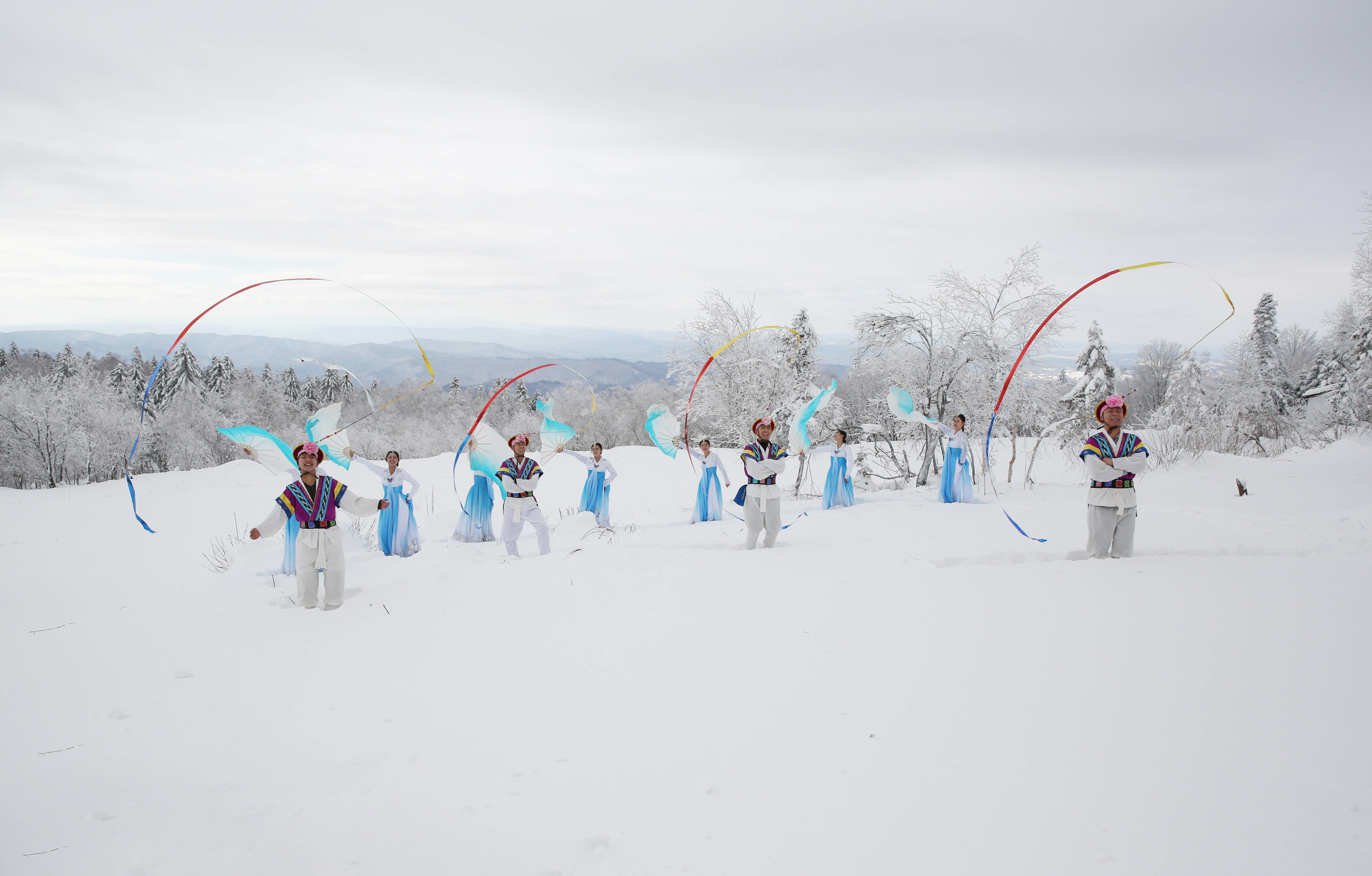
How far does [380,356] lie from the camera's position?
5909 cm

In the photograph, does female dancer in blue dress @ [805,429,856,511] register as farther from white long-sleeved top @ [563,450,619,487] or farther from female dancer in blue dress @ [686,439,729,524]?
white long-sleeved top @ [563,450,619,487]

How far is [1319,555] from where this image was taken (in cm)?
648

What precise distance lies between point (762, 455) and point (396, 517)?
18.3 ft

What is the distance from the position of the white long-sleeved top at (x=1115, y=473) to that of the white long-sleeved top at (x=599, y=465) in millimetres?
6928

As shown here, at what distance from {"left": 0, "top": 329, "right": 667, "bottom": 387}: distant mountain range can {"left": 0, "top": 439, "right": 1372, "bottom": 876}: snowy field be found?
114 inches

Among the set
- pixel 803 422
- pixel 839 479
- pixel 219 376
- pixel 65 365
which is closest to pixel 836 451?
pixel 839 479

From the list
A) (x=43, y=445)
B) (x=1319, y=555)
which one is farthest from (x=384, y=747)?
(x=43, y=445)

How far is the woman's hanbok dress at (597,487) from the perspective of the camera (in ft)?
36.7

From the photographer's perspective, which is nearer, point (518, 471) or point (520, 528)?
point (518, 471)

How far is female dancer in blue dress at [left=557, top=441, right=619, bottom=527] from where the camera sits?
11133mm

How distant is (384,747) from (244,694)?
1.27 m

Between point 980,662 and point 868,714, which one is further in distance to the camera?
point 980,662

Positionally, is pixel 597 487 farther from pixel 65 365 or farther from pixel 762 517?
pixel 65 365

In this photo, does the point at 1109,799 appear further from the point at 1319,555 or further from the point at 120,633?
the point at 120,633
